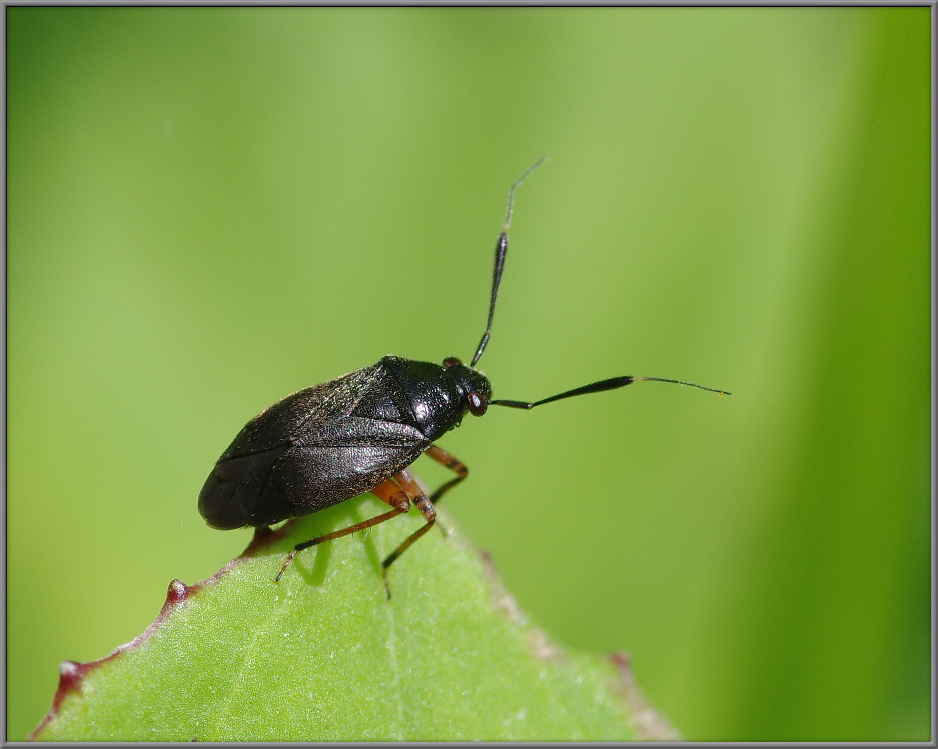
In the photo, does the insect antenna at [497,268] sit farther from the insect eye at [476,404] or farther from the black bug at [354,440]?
the insect eye at [476,404]

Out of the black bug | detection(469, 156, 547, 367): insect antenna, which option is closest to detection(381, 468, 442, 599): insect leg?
the black bug

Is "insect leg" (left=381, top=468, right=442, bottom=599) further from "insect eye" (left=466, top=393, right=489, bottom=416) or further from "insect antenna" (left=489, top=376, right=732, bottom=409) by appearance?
"insect antenna" (left=489, top=376, right=732, bottom=409)

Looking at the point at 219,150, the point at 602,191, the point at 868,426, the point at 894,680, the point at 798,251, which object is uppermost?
the point at 219,150

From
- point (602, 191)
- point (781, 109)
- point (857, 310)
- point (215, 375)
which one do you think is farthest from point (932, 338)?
point (215, 375)

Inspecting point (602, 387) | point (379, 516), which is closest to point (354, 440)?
point (379, 516)

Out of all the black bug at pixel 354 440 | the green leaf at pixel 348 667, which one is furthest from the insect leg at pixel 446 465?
the green leaf at pixel 348 667

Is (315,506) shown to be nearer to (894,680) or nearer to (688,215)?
(688,215)

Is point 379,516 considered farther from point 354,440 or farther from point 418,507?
point 354,440

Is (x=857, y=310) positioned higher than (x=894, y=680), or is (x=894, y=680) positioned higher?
(x=857, y=310)
